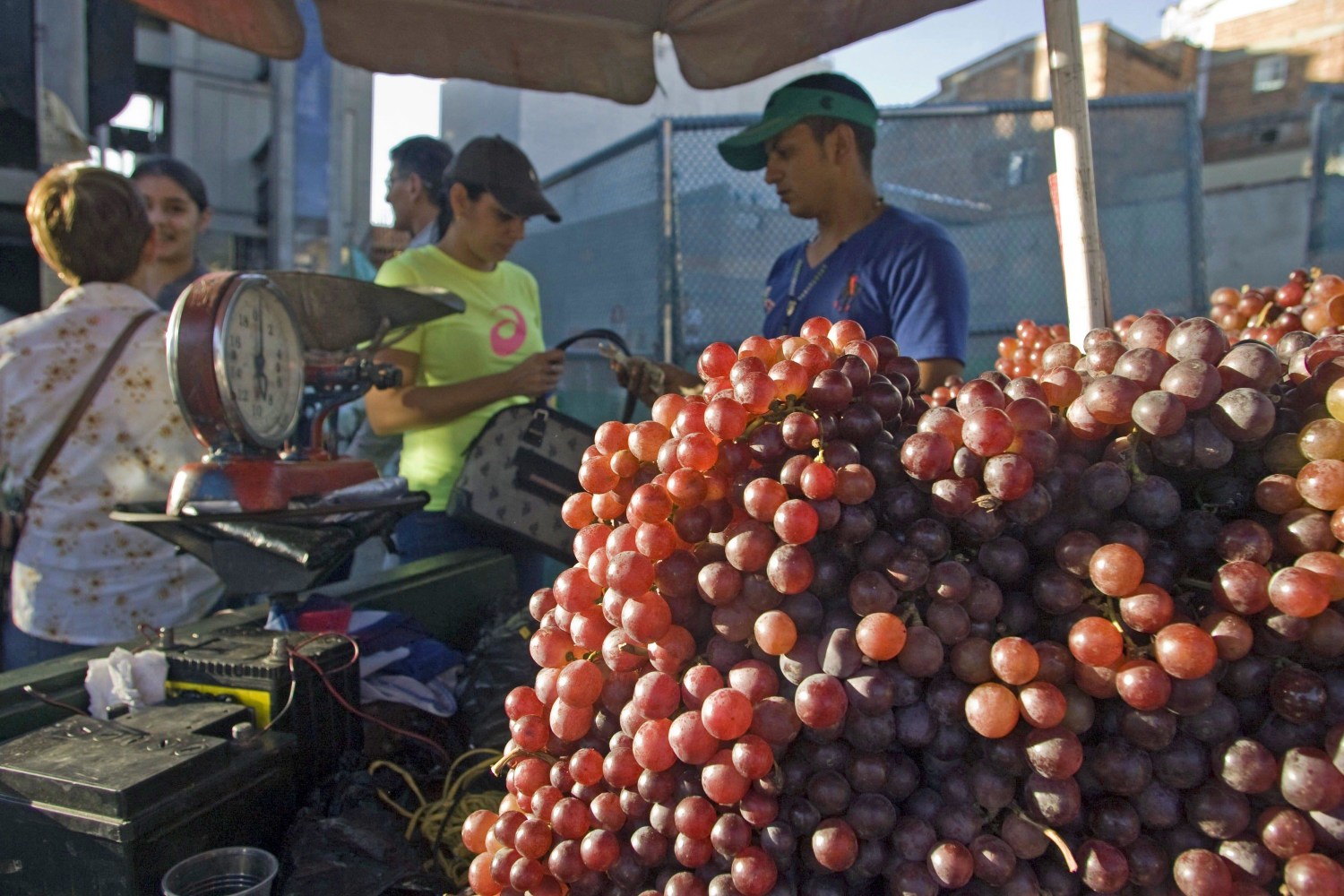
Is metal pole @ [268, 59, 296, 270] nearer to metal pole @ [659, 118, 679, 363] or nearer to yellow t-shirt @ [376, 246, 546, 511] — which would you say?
metal pole @ [659, 118, 679, 363]

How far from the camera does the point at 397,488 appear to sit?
1.98m

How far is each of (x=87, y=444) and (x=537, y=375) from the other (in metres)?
1.20

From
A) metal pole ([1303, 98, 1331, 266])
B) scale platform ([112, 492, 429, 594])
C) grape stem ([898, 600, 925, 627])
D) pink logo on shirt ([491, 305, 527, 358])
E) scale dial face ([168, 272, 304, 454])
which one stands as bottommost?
scale platform ([112, 492, 429, 594])

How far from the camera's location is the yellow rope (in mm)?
1232

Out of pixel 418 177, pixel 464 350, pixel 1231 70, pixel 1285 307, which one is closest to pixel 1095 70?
pixel 1231 70

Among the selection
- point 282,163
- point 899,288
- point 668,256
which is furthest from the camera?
point 282,163

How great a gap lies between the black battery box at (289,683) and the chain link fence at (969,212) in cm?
330

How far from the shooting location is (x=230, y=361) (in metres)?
1.73

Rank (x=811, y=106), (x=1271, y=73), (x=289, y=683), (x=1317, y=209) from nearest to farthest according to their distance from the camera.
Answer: (x=289, y=683), (x=811, y=106), (x=1317, y=209), (x=1271, y=73)

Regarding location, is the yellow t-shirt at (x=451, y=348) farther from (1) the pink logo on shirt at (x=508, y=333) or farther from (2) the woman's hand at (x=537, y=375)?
(2) the woman's hand at (x=537, y=375)

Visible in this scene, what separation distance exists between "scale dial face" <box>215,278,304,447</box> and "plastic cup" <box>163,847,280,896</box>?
36.5 inches

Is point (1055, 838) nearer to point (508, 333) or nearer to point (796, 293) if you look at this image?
point (796, 293)

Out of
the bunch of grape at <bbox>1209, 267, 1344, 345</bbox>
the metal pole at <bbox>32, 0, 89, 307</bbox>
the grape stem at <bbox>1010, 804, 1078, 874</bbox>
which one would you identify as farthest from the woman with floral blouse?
the metal pole at <bbox>32, 0, 89, 307</bbox>

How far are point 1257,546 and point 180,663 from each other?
1.61 meters
